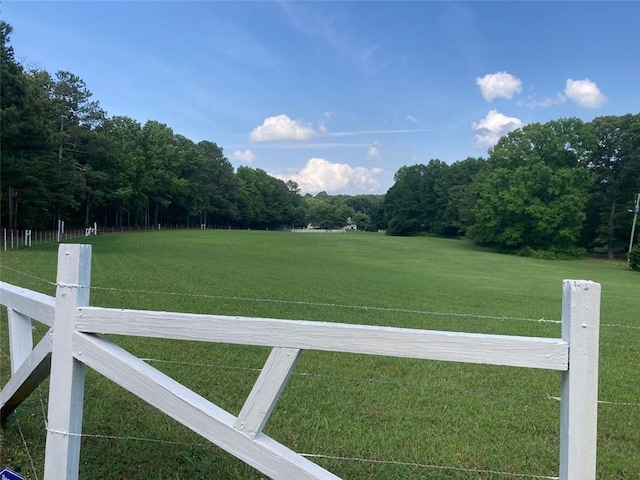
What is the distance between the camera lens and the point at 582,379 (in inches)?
67.7

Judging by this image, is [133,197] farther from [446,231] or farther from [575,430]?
[575,430]

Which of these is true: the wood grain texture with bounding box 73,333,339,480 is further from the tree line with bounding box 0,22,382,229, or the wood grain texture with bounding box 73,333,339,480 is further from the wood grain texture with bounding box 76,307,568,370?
the tree line with bounding box 0,22,382,229

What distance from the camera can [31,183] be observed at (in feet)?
89.6

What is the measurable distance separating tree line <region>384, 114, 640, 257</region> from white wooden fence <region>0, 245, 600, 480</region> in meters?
48.9

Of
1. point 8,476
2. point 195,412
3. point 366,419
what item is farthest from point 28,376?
point 366,419

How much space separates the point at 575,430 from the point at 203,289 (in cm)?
1214

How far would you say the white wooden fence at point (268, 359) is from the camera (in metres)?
1.72

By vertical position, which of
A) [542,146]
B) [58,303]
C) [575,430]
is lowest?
[575,430]

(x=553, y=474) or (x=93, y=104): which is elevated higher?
(x=93, y=104)

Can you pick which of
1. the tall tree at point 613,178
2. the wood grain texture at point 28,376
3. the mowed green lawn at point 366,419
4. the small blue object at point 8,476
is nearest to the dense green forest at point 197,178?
the tall tree at point 613,178

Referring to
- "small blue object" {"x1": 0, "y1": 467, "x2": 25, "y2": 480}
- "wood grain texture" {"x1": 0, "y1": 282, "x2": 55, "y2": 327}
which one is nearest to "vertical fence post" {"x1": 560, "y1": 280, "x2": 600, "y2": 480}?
"wood grain texture" {"x1": 0, "y1": 282, "x2": 55, "y2": 327}

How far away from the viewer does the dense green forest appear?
88.7 feet

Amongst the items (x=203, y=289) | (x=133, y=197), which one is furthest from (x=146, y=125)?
(x=203, y=289)

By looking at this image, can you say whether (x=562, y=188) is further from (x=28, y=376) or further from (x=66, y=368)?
(x=66, y=368)
